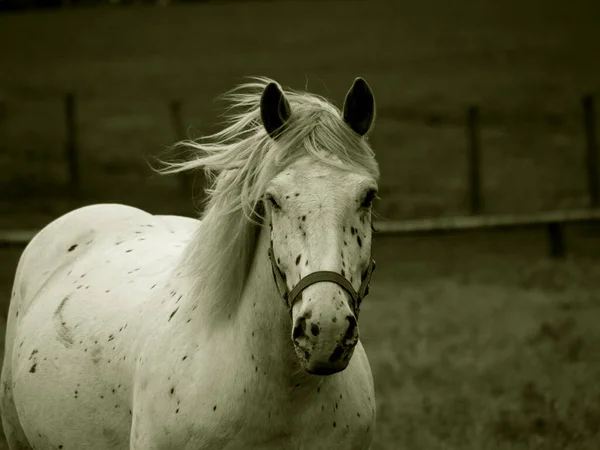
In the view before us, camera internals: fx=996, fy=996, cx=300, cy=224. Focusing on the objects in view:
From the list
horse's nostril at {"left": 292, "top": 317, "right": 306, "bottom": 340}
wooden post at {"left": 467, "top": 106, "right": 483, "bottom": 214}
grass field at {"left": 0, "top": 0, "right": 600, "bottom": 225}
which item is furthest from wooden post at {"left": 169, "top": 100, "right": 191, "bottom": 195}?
horse's nostril at {"left": 292, "top": 317, "right": 306, "bottom": 340}

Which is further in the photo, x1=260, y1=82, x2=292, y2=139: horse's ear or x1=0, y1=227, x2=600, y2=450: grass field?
x1=0, y1=227, x2=600, y2=450: grass field

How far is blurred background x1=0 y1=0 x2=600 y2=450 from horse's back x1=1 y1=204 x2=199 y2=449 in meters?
0.45

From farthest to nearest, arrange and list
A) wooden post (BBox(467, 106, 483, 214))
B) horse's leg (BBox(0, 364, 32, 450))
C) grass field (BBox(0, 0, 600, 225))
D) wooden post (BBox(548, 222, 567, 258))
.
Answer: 1. grass field (BBox(0, 0, 600, 225))
2. wooden post (BBox(467, 106, 483, 214))
3. wooden post (BBox(548, 222, 567, 258))
4. horse's leg (BBox(0, 364, 32, 450))

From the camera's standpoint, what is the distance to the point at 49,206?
1579 cm

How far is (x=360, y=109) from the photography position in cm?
320

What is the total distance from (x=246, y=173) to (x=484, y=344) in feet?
17.4

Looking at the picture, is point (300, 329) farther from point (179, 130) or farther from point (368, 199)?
point (179, 130)

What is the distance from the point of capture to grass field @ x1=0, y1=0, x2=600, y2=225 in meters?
17.7

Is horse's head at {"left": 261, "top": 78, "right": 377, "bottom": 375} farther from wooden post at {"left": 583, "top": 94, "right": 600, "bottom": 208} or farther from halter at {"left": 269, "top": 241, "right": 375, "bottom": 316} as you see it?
wooden post at {"left": 583, "top": 94, "right": 600, "bottom": 208}

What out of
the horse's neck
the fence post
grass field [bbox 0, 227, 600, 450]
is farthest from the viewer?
the fence post

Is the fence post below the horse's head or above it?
below

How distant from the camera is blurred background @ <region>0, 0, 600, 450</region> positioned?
7.08 metres

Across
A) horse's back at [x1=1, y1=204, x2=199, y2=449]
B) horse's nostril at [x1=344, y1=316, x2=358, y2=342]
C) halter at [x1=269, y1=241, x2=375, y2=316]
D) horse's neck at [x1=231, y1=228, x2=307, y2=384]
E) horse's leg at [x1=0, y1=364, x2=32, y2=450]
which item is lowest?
horse's leg at [x1=0, y1=364, x2=32, y2=450]

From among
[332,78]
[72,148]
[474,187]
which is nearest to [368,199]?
[474,187]
